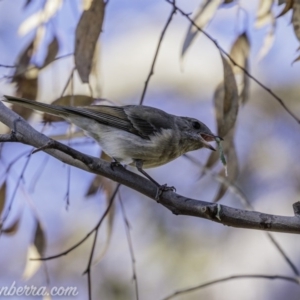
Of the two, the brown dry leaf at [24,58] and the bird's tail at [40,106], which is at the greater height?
the brown dry leaf at [24,58]

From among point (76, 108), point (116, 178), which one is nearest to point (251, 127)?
point (76, 108)

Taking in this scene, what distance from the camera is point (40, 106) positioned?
87.3 inches

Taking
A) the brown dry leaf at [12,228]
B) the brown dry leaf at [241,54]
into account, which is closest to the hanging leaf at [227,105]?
the brown dry leaf at [241,54]

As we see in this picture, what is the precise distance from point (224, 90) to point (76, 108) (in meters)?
0.65

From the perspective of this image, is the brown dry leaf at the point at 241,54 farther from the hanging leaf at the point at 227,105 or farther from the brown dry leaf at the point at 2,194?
the brown dry leaf at the point at 2,194

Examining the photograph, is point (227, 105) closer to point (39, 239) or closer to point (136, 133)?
point (136, 133)

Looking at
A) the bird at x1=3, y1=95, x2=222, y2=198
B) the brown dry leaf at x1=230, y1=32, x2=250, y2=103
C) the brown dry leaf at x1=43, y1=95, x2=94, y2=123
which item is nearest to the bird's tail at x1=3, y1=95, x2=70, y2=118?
the bird at x1=3, y1=95, x2=222, y2=198

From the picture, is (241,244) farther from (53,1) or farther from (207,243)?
(53,1)

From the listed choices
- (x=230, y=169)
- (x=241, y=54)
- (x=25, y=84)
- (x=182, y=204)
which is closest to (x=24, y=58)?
(x=25, y=84)

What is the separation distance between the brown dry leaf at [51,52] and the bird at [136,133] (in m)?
0.44

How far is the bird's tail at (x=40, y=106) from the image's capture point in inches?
82.4

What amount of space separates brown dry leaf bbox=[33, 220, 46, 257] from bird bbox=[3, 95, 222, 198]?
0.62 meters

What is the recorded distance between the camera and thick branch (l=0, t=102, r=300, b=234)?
1786 mm

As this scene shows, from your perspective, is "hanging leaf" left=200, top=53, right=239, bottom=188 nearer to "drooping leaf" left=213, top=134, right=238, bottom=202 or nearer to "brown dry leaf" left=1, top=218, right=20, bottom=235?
"drooping leaf" left=213, top=134, right=238, bottom=202
